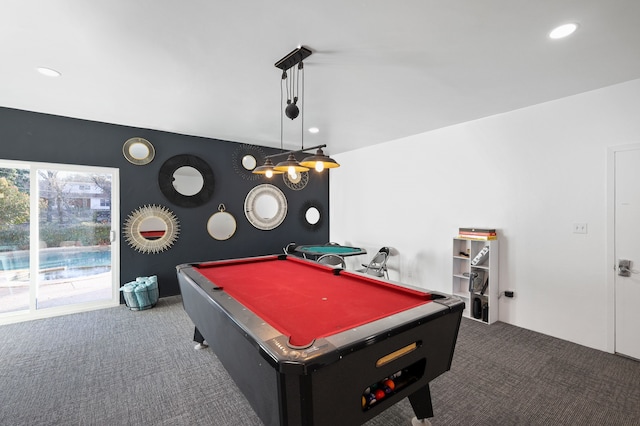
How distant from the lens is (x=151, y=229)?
173 inches

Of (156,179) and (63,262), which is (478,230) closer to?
(156,179)

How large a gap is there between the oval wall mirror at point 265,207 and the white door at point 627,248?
473cm

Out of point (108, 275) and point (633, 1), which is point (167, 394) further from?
point (633, 1)

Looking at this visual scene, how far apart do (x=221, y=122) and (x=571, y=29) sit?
149 inches

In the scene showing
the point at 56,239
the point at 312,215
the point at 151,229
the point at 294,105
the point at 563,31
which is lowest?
the point at 56,239

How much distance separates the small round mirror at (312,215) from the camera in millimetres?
6156

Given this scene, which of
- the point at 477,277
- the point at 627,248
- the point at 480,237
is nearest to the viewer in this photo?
the point at 627,248

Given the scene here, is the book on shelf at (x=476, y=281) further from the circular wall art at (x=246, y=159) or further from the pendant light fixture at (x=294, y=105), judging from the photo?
the circular wall art at (x=246, y=159)

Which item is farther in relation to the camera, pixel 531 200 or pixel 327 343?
pixel 531 200

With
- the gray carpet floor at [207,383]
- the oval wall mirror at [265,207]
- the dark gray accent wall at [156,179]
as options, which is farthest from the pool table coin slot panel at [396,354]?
the oval wall mirror at [265,207]

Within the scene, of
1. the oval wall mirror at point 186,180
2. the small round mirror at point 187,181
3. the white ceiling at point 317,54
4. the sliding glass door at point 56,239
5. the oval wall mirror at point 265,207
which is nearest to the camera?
the white ceiling at point 317,54

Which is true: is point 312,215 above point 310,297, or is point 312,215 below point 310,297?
above

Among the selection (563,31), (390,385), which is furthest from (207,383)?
(563,31)

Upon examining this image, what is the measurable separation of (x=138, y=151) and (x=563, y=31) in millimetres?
5024
